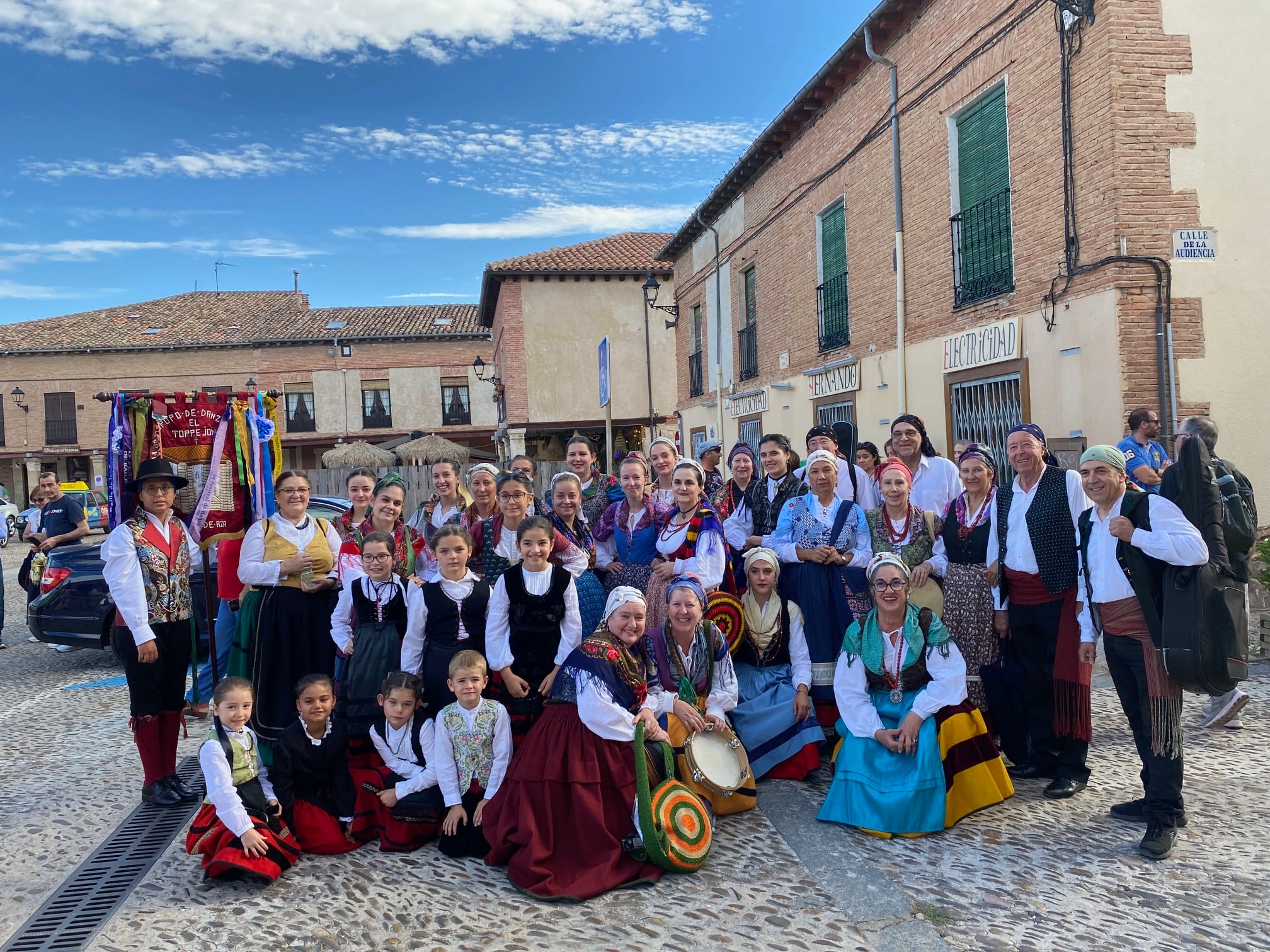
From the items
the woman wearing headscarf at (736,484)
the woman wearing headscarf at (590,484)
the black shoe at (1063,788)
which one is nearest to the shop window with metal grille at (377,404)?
the woman wearing headscarf at (590,484)

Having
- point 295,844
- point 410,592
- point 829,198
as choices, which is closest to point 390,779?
point 295,844

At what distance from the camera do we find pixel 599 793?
146 inches

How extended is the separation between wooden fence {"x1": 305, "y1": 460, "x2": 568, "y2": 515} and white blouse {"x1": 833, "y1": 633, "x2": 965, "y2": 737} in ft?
39.2

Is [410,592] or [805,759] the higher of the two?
[410,592]

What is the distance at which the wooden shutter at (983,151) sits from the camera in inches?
371

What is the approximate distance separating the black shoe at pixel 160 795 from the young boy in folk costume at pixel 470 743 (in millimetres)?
1518

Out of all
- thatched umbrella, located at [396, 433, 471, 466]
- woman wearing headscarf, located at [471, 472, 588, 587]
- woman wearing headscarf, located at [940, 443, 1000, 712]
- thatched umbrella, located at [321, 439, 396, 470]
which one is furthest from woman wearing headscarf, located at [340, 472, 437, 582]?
thatched umbrella, located at [321, 439, 396, 470]

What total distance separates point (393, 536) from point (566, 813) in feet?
5.83

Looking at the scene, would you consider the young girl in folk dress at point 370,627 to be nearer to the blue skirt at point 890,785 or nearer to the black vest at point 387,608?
the black vest at point 387,608

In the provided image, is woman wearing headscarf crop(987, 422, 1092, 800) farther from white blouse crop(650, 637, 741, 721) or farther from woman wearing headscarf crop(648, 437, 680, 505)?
woman wearing headscarf crop(648, 437, 680, 505)

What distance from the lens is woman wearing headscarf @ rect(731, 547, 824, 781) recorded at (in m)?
4.65

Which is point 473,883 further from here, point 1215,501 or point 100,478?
point 100,478

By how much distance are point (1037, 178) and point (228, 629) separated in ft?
26.1

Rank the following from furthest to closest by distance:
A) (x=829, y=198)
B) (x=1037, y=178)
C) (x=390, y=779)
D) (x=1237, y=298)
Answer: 1. (x=829, y=198)
2. (x=1037, y=178)
3. (x=1237, y=298)
4. (x=390, y=779)
